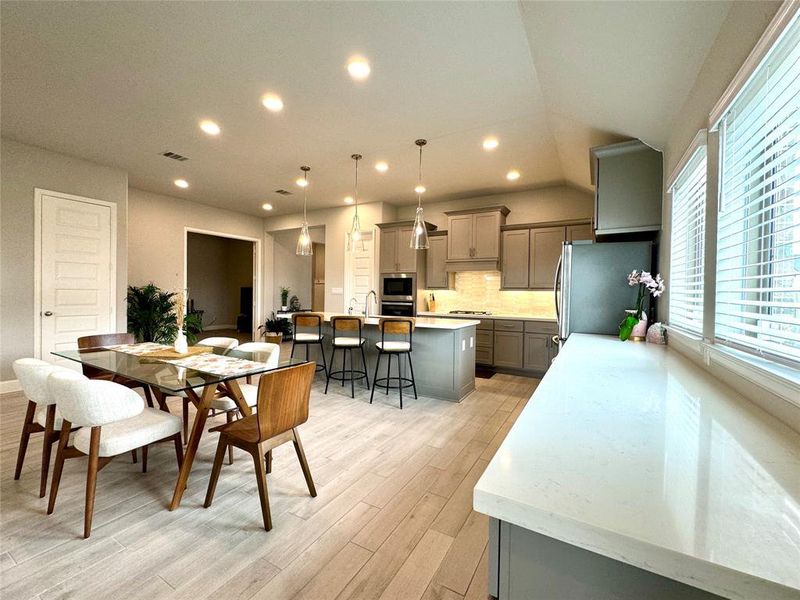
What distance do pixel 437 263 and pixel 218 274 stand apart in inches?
317

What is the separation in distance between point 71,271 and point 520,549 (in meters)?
5.81

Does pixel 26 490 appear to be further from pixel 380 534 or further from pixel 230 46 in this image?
pixel 230 46

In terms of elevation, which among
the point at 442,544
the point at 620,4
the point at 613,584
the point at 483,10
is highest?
the point at 483,10

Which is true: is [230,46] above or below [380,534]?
above

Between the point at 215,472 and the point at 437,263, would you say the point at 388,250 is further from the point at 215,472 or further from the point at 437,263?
the point at 215,472

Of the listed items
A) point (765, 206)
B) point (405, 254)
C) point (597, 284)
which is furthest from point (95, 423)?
point (405, 254)

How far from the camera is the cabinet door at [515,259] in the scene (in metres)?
5.24

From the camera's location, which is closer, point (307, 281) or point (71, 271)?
point (71, 271)

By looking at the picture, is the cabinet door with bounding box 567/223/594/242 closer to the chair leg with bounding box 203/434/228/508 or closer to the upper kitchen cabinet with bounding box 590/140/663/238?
the upper kitchen cabinet with bounding box 590/140/663/238

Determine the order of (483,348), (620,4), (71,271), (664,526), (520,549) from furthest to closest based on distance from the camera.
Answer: (483,348)
(71,271)
(620,4)
(520,549)
(664,526)

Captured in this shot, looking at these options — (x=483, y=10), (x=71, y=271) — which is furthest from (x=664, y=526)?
(x=71, y=271)

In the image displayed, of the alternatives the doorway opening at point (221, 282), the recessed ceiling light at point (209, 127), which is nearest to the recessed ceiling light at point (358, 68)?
the recessed ceiling light at point (209, 127)

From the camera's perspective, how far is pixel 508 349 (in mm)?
5094

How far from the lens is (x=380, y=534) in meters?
1.74
